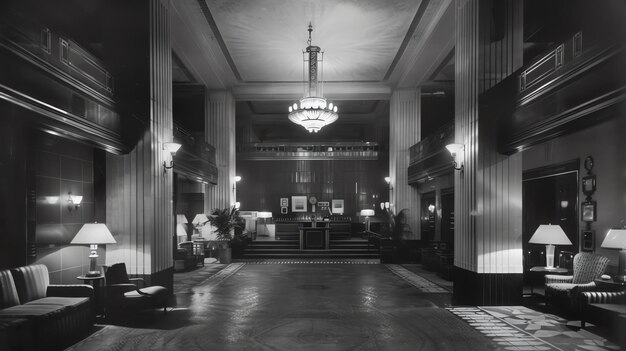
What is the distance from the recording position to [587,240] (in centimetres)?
750

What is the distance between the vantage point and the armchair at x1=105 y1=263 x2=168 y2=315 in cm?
625

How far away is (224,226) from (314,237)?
3385 mm

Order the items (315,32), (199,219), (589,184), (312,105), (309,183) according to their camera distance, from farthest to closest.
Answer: (309,183) < (199,219) < (312,105) < (315,32) < (589,184)

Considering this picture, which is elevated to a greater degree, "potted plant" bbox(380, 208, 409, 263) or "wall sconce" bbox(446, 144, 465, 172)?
"wall sconce" bbox(446, 144, 465, 172)

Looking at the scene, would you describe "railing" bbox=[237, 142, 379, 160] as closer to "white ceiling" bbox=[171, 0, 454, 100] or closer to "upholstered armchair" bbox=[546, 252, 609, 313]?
"white ceiling" bbox=[171, 0, 454, 100]

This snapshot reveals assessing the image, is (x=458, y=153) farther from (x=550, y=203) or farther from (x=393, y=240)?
(x=393, y=240)

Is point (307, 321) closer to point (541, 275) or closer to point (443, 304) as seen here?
point (443, 304)

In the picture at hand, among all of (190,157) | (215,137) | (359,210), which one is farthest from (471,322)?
(359,210)

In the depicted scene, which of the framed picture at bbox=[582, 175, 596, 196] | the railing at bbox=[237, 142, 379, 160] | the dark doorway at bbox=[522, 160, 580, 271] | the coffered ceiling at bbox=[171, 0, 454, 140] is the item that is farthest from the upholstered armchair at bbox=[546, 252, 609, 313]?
the railing at bbox=[237, 142, 379, 160]

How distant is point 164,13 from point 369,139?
585 inches

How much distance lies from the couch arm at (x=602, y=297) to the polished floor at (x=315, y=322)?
491 millimetres

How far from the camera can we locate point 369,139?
21.9 meters

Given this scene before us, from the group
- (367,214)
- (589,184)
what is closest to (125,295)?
(589,184)

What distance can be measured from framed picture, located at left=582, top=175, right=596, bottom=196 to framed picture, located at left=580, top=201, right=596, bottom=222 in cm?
18
